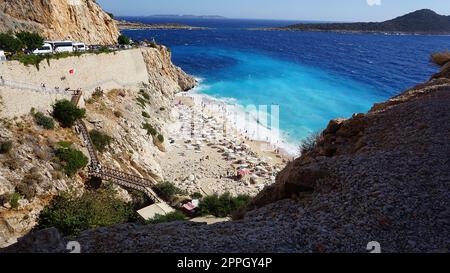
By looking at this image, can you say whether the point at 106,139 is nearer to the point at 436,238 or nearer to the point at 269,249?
the point at 269,249

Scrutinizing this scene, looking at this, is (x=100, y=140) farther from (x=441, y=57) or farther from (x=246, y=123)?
(x=441, y=57)

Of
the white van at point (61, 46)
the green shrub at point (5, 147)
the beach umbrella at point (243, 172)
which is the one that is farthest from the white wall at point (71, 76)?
the beach umbrella at point (243, 172)

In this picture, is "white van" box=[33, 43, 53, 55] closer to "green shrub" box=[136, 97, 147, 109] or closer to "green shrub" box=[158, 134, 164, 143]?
"green shrub" box=[136, 97, 147, 109]

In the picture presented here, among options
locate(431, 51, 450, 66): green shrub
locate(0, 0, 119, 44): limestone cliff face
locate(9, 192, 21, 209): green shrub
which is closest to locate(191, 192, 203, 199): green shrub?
locate(9, 192, 21, 209): green shrub

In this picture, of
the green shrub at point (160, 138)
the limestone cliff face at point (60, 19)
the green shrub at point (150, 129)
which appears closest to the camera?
the green shrub at point (150, 129)

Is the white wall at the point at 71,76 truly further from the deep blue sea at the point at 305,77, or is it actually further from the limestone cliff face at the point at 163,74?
the deep blue sea at the point at 305,77

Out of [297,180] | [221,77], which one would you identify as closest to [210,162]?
[297,180]
